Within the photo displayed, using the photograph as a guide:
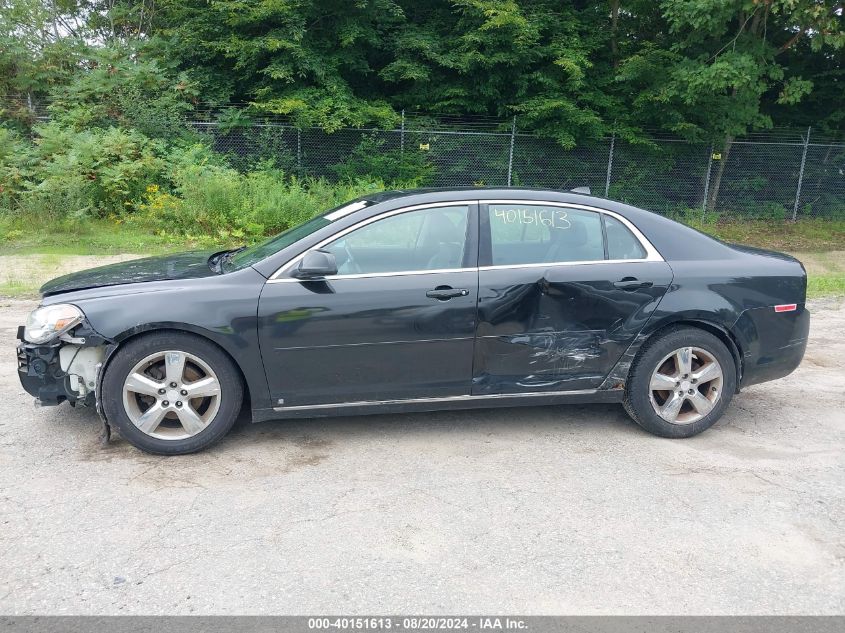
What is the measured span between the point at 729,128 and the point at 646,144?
1.83 m

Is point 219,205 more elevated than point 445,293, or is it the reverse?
point 445,293

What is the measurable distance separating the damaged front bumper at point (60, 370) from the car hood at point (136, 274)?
0.42 metres

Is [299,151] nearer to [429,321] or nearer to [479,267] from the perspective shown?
[479,267]

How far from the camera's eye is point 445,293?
440 centimetres

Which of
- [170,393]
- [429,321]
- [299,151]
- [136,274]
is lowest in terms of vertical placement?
[170,393]

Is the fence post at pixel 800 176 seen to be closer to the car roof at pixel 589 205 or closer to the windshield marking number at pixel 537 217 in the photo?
the car roof at pixel 589 205

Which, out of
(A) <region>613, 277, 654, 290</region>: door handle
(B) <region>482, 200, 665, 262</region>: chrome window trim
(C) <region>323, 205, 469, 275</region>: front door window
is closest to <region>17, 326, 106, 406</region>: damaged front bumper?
(C) <region>323, 205, 469, 275</region>: front door window

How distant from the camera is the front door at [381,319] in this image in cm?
427

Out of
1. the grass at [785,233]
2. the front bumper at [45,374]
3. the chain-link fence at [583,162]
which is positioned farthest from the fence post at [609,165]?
→ the front bumper at [45,374]

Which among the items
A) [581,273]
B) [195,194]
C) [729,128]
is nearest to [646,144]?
[729,128]

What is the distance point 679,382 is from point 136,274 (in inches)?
145

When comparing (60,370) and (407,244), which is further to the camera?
(407,244)

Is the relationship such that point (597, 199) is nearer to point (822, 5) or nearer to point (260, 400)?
point (260, 400)

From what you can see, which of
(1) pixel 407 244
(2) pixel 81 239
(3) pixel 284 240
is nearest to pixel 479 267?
(1) pixel 407 244
